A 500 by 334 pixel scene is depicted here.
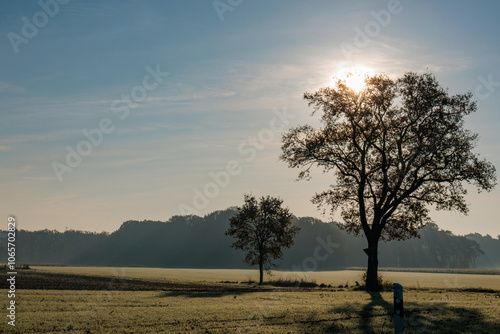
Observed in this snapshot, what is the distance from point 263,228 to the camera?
66.2 meters

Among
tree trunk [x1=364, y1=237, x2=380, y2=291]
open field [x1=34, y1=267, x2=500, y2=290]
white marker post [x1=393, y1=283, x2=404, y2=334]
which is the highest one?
white marker post [x1=393, y1=283, x2=404, y2=334]

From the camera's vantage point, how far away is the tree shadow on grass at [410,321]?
14.9 metres

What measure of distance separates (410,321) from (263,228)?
49.8 metres

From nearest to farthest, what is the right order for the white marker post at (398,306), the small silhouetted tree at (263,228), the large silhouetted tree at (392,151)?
the white marker post at (398,306), the large silhouetted tree at (392,151), the small silhouetted tree at (263,228)

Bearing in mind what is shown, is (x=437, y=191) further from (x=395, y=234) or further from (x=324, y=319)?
(x=324, y=319)

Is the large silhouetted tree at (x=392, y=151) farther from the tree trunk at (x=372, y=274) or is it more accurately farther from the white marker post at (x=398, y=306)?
the white marker post at (x=398, y=306)

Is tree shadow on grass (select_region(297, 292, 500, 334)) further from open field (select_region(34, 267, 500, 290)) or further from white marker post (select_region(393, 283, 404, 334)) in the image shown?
open field (select_region(34, 267, 500, 290))

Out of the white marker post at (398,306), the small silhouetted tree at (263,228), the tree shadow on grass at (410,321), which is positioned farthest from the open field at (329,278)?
the white marker post at (398,306)

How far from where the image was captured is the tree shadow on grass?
1491 centimetres

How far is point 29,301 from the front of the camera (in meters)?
22.9

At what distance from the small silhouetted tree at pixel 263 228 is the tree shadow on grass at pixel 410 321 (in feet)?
146

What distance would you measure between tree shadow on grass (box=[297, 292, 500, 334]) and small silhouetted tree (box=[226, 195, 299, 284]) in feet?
Answer: 146

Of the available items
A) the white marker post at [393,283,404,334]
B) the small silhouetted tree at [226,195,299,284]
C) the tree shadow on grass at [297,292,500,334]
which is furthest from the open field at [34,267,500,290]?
the white marker post at [393,283,404,334]

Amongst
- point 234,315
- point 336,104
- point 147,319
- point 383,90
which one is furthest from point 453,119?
point 147,319
